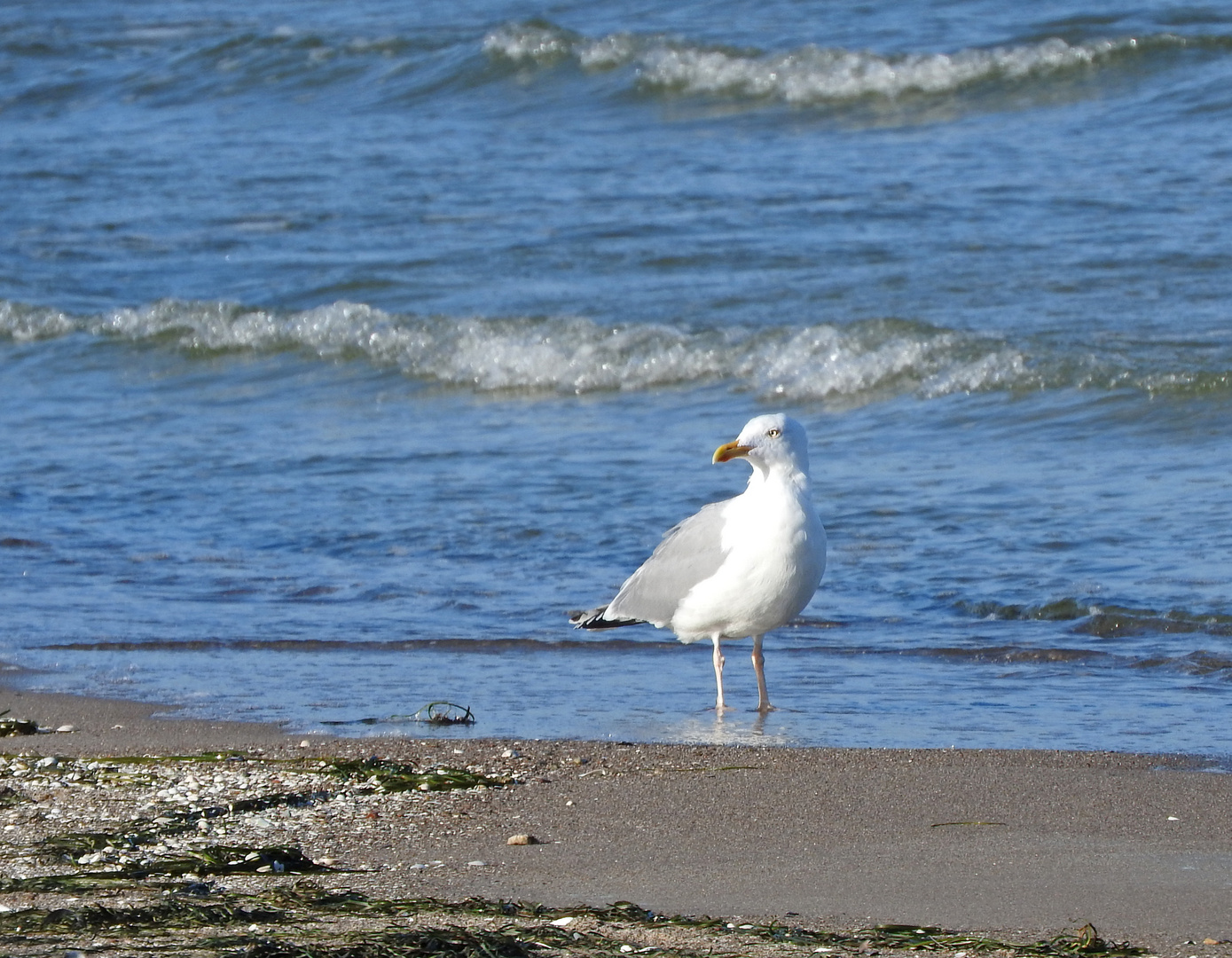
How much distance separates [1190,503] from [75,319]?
27.9 feet

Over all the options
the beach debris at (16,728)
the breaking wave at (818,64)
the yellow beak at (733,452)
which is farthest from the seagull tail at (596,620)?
the breaking wave at (818,64)

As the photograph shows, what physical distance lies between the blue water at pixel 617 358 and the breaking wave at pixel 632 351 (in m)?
0.03

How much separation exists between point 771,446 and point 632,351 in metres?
5.51

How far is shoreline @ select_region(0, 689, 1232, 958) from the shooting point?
132 inches

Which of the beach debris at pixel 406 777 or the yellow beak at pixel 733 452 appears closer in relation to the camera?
the beach debris at pixel 406 777

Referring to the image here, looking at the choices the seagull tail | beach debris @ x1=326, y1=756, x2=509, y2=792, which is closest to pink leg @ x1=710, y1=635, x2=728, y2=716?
the seagull tail

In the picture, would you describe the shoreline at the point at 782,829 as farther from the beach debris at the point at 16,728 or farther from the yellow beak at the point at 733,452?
the yellow beak at the point at 733,452

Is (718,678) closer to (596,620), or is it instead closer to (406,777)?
(596,620)

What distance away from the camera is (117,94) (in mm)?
20938

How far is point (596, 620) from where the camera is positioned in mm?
5926

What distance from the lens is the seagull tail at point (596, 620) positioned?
5863 mm

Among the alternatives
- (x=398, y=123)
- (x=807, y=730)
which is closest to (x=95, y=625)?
Result: (x=807, y=730)

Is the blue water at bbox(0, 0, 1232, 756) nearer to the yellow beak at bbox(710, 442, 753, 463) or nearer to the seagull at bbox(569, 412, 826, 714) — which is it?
the seagull at bbox(569, 412, 826, 714)

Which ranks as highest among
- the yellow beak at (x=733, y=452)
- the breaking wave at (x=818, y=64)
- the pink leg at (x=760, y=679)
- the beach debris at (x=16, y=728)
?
the breaking wave at (x=818, y=64)
